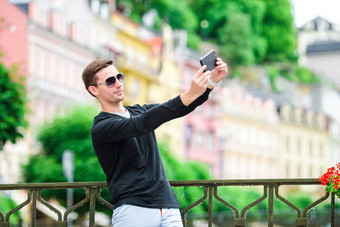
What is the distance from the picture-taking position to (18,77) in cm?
2920

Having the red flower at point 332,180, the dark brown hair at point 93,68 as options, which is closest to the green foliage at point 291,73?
the red flower at point 332,180

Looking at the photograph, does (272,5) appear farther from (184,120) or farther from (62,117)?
(62,117)

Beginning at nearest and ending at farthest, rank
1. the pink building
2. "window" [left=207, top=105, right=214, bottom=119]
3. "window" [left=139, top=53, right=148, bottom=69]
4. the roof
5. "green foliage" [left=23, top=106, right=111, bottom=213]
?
"green foliage" [left=23, top=106, right=111, bottom=213]
the pink building
"window" [left=139, top=53, right=148, bottom=69]
"window" [left=207, top=105, right=214, bottom=119]
the roof

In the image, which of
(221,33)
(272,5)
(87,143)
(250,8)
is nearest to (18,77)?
(87,143)

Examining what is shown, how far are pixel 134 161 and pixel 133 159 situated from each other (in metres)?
0.02

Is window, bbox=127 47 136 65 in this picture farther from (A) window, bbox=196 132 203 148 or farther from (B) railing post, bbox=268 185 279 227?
(B) railing post, bbox=268 185 279 227

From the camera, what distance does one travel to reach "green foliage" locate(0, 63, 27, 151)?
1079 inches

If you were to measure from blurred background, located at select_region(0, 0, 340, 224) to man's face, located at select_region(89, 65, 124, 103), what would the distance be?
55.3 feet

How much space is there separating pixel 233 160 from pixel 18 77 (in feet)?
188

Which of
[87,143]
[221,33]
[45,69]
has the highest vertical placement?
[221,33]

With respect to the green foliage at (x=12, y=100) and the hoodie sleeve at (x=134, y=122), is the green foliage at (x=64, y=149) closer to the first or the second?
the green foliage at (x=12, y=100)

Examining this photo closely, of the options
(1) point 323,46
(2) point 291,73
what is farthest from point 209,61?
(1) point 323,46

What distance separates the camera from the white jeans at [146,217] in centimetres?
608

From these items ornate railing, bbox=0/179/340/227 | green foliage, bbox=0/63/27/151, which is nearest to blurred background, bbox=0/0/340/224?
green foliage, bbox=0/63/27/151
